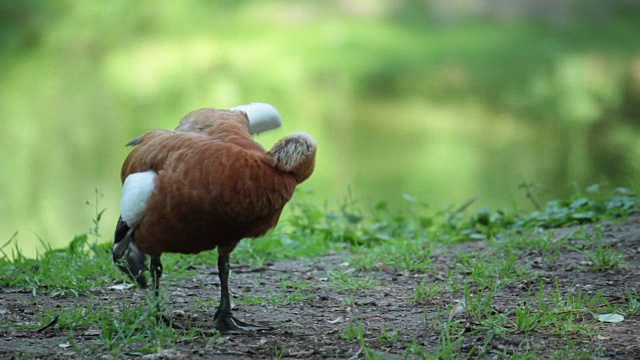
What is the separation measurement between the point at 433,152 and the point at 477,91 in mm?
2298

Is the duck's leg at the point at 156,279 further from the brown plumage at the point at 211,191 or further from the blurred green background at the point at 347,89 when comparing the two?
the blurred green background at the point at 347,89

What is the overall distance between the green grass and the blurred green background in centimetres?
169

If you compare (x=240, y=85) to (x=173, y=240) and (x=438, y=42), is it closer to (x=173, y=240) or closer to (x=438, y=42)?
(x=438, y=42)

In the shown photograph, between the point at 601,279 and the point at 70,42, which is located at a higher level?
the point at 70,42

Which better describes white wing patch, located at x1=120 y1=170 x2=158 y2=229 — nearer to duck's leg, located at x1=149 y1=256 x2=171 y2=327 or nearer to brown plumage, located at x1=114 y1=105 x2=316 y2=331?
brown plumage, located at x1=114 y1=105 x2=316 y2=331

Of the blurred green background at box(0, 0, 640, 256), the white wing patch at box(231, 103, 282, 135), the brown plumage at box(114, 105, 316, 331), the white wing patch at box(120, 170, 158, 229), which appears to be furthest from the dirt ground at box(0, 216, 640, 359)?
→ the blurred green background at box(0, 0, 640, 256)

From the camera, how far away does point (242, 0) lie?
14.7 meters

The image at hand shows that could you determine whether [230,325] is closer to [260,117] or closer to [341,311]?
[341,311]

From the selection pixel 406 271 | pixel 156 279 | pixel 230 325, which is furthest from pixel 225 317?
pixel 406 271

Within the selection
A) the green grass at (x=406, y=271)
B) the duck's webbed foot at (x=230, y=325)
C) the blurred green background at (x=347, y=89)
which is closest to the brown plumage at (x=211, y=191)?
the duck's webbed foot at (x=230, y=325)

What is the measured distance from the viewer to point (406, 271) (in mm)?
4613

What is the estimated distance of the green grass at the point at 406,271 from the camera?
11.1 ft

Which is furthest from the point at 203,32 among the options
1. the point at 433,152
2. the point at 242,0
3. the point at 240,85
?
the point at 433,152

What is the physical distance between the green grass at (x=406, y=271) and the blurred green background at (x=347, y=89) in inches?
66.6
